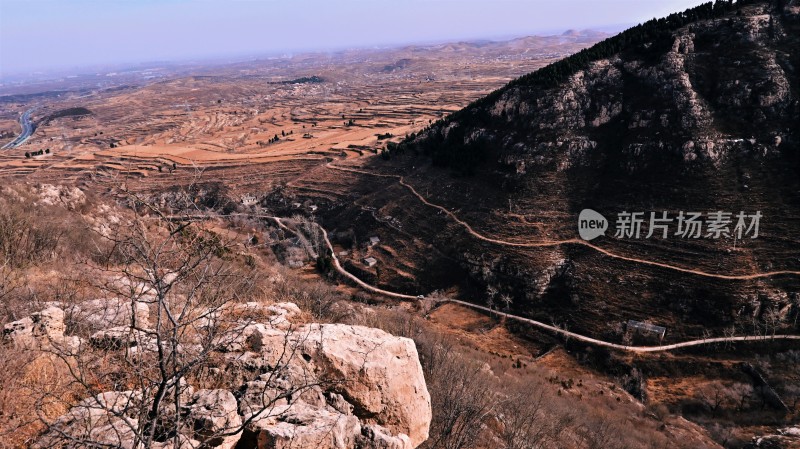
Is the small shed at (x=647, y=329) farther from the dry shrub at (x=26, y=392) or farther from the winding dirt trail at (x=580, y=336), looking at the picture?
the dry shrub at (x=26, y=392)

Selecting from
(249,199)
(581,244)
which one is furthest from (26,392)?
(249,199)

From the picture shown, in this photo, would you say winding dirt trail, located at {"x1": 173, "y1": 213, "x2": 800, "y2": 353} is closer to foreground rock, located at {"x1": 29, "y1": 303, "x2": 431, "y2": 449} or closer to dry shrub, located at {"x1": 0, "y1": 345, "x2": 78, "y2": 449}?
foreground rock, located at {"x1": 29, "y1": 303, "x2": 431, "y2": 449}

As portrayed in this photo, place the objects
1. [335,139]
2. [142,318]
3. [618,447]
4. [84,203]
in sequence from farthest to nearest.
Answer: [335,139]
[84,203]
[618,447]
[142,318]

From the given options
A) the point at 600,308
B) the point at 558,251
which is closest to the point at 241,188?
the point at 558,251

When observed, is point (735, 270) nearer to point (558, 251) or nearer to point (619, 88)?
point (558, 251)

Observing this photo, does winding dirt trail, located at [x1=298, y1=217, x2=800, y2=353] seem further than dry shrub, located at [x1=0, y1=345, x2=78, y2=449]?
Yes

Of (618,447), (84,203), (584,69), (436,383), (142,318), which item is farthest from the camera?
(584,69)

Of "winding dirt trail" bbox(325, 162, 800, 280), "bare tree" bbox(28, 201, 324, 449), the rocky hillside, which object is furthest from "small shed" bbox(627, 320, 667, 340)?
"bare tree" bbox(28, 201, 324, 449)

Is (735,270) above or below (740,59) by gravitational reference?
below
